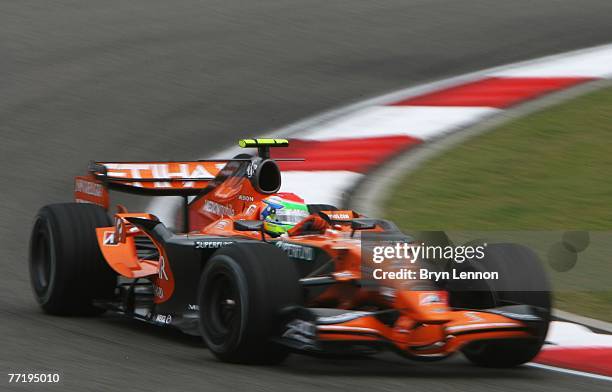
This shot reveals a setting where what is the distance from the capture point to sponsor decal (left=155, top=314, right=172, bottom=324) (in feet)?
25.7

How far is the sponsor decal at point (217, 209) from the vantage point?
28.1 feet

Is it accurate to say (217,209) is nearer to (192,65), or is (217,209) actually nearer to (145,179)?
(145,179)

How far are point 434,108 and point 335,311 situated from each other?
7.00m

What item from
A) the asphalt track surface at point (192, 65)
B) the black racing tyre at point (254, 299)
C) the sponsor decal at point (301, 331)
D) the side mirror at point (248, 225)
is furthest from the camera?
the asphalt track surface at point (192, 65)

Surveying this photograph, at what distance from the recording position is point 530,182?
11484mm

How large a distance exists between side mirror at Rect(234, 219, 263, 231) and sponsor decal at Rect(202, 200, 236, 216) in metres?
0.47

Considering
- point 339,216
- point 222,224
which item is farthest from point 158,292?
point 339,216

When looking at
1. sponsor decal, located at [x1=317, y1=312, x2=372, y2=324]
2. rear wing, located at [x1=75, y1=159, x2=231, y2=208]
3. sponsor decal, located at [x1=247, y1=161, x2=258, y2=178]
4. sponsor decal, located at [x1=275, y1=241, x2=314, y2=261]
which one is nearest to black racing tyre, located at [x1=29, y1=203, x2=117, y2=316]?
rear wing, located at [x1=75, y1=159, x2=231, y2=208]

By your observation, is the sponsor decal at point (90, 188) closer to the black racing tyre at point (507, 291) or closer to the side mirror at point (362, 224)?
the side mirror at point (362, 224)

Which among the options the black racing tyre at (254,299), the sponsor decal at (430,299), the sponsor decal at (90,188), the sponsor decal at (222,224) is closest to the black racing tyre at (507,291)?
the sponsor decal at (430,299)

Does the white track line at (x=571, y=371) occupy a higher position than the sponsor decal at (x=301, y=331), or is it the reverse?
the sponsor decal at (x=301, y=331)

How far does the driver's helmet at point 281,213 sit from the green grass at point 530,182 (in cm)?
193

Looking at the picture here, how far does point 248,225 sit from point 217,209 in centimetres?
73

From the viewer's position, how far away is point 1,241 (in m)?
10.5
